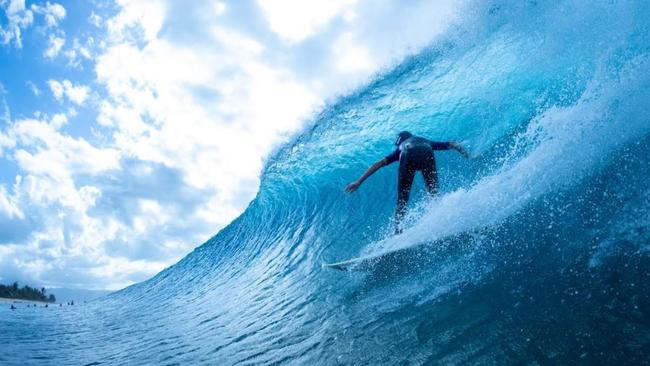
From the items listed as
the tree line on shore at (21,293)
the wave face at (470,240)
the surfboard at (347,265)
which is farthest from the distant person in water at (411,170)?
the tree line on shore at (21,293)

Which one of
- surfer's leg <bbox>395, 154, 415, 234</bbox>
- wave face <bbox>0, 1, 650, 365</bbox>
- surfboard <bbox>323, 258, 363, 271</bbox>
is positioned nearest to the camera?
wave face <bbox>0, 1, 650, 365</bbox>

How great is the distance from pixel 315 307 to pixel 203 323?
7.63 feet

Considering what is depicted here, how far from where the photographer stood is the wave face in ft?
9.21

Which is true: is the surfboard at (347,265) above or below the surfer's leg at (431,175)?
below

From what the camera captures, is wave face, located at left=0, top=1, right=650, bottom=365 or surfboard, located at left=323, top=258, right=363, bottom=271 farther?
surfboard, located at left=323, top=258, right=363, bottom=271

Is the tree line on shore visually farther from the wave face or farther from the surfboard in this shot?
the surfboard

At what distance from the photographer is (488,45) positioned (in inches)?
380

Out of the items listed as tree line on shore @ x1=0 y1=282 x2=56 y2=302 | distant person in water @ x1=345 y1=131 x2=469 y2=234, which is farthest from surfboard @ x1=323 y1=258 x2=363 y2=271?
tree line on shore @ x1=0 y1=282 x2=56 y2=302

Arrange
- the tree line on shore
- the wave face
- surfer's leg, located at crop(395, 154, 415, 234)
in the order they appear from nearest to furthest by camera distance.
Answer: the wave face, surfer's leg, located at crop(395, 154, 415, 234), the tree line on shore

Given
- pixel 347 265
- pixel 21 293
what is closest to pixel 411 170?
pixel 347 265

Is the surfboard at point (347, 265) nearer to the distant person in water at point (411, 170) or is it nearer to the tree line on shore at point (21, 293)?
the distant person in water at point (411, 170)

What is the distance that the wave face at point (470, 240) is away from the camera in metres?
2.81

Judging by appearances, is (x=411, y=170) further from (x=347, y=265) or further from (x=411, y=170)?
(x=347, y=265)

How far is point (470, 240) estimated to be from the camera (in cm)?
418
